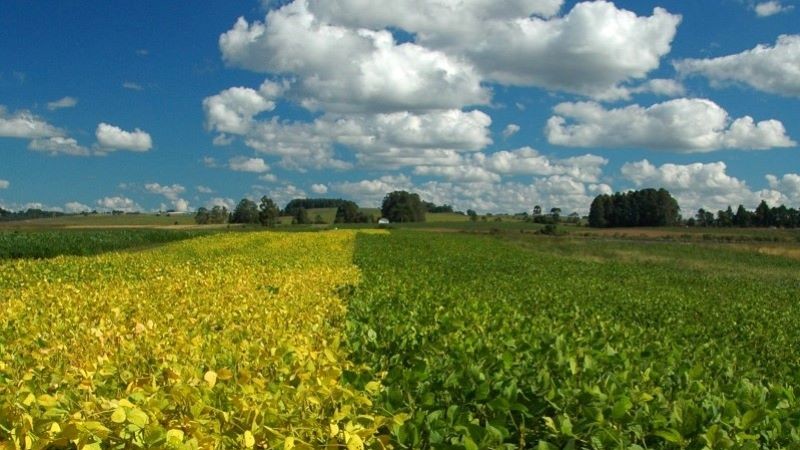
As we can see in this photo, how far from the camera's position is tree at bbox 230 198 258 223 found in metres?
115

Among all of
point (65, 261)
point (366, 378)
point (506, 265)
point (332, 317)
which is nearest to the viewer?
point (366, 378)

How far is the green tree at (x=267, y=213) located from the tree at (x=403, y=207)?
21.6 m

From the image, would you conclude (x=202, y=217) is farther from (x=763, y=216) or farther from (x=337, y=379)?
(x=337, y=379)

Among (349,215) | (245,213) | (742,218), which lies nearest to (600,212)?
(742,218)

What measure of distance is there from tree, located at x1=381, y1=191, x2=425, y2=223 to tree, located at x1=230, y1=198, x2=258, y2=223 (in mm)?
23652

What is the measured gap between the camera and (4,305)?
8.35m

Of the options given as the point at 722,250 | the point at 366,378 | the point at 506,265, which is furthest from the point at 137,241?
the point at 366,378

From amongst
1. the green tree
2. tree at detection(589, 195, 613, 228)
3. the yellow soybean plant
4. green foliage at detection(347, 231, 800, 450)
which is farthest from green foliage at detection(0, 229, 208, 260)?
tree at detection(589, 195, 613, 228)

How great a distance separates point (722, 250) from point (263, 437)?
57464mm

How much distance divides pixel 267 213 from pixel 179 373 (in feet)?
354

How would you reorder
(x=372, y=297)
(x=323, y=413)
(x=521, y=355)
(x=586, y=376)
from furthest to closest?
(x=372, y=297) < (x=521, y=355) < (x=586, y=376) < (x=323, y=413)

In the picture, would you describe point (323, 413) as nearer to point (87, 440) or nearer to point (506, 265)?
point (87, 440)

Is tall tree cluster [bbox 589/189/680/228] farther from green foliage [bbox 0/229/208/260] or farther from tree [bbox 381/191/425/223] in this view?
green foliage [bbox 0/229/208/260]

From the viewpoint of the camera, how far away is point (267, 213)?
10975cm
